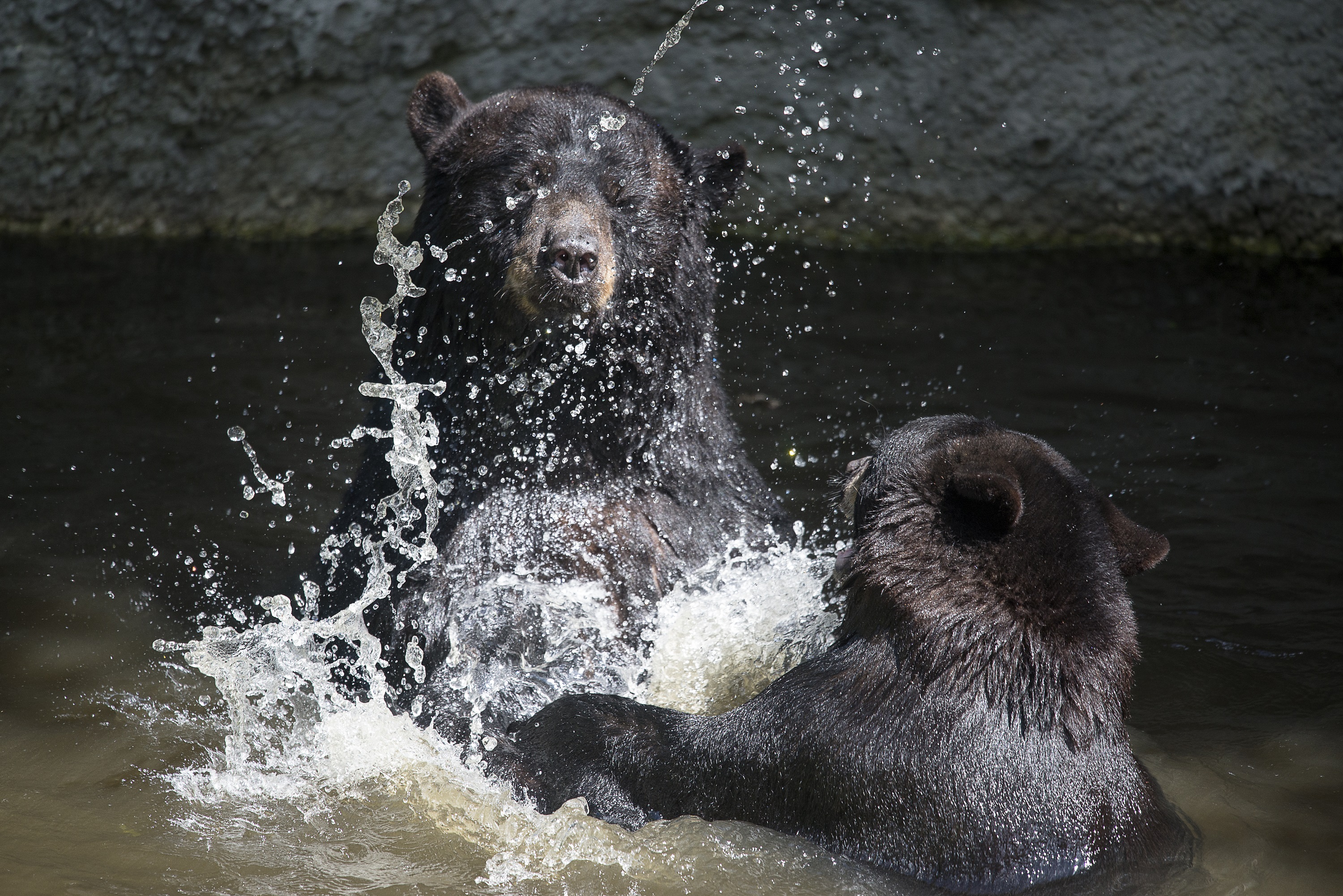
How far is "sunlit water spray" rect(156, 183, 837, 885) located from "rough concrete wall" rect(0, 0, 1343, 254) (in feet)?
24.1

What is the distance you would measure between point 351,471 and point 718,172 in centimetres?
305

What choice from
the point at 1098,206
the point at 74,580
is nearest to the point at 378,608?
the point at 74,580

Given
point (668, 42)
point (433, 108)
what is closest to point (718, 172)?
point (433, 108)

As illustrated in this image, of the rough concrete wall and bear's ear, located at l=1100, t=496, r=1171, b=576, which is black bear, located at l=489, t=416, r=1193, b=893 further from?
the rough concrete wall

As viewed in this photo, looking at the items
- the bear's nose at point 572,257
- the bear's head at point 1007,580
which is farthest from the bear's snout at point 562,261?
the bear's head at point 1007,580

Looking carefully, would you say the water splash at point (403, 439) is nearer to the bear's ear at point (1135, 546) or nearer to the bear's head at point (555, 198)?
the bear's head at point (555, 198)

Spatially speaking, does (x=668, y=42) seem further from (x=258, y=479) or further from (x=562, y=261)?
(x=258, y=479)

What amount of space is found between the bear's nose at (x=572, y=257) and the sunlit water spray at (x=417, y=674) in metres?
0.54

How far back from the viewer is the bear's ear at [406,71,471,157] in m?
4.82

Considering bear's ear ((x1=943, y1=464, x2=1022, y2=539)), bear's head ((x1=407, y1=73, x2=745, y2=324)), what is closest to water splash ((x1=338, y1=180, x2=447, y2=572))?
bear's head ((x1=407, y1=73, x2=745, y2=324))

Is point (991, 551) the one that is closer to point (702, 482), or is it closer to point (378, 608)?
point (702, 482)

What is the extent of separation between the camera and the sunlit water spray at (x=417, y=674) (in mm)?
3877

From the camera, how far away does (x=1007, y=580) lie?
355cm

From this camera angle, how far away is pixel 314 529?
632 centimetres
